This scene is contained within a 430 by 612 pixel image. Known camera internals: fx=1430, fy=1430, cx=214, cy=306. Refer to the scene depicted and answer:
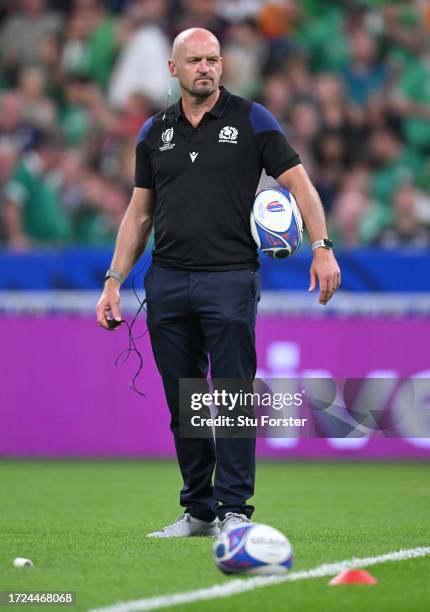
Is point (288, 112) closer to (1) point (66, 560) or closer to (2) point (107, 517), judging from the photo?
(2) point (107, 517)

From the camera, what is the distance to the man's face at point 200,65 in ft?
21.8

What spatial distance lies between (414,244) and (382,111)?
2.53 m

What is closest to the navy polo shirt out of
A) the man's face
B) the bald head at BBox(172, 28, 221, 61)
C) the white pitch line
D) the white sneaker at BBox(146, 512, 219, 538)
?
the man's face

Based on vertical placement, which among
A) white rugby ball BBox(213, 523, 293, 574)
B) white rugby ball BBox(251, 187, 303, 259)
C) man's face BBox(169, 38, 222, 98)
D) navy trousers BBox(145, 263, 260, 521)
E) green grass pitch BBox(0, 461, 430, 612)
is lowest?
green grass pitch BBox(0, 461, 430, 612)

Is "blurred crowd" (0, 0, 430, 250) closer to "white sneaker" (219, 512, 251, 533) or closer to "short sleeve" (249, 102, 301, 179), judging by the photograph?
"short sleeve" (249, 102, 301, 179)

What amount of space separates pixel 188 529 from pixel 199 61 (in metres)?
2.24

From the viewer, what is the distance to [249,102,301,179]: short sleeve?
21.8 feet

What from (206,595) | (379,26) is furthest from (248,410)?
(379,26)

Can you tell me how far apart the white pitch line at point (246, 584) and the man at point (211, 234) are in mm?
753

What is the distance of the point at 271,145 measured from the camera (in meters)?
6.67

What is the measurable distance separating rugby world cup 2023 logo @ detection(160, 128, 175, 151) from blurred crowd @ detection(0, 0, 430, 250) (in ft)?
19.9

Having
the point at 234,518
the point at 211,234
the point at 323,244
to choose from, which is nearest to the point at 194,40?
the point at 211,234

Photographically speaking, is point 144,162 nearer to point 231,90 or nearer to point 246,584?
point 246,584

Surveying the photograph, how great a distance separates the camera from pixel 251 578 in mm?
5539
